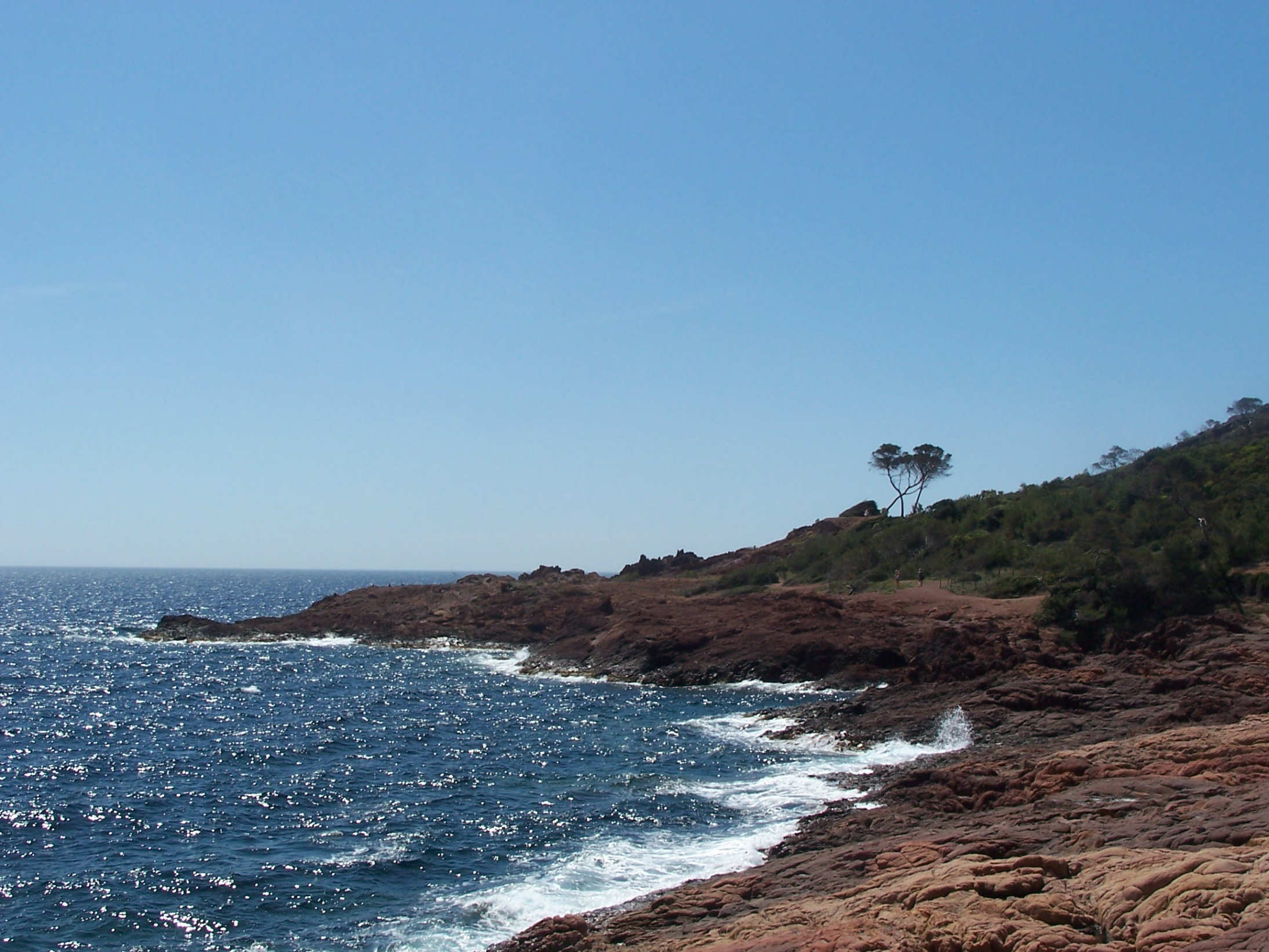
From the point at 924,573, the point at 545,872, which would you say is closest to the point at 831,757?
the point at 545,872

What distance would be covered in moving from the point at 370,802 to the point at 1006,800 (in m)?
16.8

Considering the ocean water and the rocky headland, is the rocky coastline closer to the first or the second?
the rocky headland

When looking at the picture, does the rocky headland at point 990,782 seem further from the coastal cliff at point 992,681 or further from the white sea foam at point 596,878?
the white sea foam at point 596,878

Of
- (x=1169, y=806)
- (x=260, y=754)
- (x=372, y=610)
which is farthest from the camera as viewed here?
(x=372, y=610)

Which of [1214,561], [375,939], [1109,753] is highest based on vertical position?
[1214,561]

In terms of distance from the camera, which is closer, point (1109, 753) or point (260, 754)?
point (1109, 753)

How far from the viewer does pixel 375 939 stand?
17734 mm

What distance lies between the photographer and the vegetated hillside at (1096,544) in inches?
1800

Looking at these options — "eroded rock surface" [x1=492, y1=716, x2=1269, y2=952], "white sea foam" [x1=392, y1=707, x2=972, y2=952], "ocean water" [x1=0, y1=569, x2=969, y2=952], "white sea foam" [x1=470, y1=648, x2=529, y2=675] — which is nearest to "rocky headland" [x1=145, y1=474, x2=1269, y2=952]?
"eroded rock surface" [x1=492, y1=716, x2=1269, y2=952]

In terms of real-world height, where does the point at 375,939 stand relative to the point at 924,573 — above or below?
below

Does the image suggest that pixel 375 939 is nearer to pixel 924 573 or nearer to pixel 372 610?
pixel 924 573

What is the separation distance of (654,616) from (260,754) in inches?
1217

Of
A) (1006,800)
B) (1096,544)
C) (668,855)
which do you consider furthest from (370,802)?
(1096,544)

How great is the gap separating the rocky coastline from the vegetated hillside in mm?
2834
